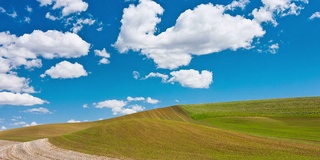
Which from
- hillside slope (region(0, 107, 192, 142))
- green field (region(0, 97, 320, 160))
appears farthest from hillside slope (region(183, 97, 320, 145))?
hillside slope (region(0, 107, 192, 142))

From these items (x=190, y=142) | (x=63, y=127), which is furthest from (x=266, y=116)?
(x=63, y=127)

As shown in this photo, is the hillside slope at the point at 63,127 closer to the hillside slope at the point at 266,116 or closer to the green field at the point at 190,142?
the hillside slope at the point at 266,116

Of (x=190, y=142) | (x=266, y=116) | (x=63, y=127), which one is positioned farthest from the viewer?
(x=63, y=127)

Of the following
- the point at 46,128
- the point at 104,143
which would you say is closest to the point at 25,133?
the point at 46,128

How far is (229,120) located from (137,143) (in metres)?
41.9

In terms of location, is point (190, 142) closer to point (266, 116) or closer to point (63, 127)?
point (266, 116)

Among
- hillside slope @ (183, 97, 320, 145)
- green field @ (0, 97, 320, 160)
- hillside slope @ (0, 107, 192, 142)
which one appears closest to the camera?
green field @ (0, 97, 320, 160)

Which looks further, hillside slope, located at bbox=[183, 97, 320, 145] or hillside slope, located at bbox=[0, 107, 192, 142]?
hillside slope, located at bbox=[0, 107, 192, 142]

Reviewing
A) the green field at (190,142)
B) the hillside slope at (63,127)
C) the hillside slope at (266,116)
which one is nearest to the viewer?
the green field at (190,142)

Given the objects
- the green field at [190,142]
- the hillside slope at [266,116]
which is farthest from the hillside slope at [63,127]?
the green field at [190,142]

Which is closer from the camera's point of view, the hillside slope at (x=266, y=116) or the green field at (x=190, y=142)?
the green field at (x=190, y=142)

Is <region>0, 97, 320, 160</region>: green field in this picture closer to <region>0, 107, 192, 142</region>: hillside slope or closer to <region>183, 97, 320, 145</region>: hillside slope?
<region>183, 97, 320, 145</region>: hillside slope

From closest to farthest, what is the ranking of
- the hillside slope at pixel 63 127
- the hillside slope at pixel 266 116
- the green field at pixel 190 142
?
the green field at pixel 190 142
the hillside slope at pixel 266 116
the hillside slope at pixel 63 127

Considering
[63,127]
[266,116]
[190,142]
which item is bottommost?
[190,142]
